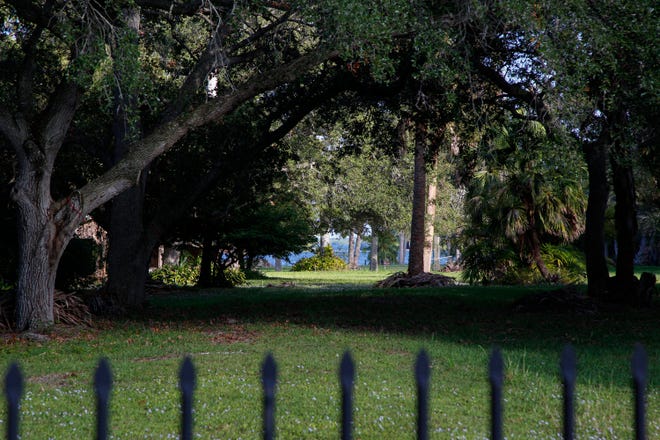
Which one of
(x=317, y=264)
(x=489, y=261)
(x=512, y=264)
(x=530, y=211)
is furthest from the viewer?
(x=317, y=264)

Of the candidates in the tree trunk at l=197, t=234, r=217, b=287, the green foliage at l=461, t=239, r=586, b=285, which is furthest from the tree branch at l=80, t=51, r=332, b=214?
the green foliage at l=461, t=239, r=586, b=285

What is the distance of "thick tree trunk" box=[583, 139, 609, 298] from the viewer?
1556cm

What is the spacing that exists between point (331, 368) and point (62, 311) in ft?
20.2

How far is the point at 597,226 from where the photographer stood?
15.8m

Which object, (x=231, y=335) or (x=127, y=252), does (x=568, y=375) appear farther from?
(x=127, y=252)

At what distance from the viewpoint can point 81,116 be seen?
16578 millimetres

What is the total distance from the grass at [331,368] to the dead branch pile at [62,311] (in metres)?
0.50

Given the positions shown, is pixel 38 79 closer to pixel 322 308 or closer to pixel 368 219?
pixel 322 308

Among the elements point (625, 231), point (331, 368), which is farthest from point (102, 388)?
point (625, 231)

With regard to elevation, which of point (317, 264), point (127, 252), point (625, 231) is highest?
point (625, 231)

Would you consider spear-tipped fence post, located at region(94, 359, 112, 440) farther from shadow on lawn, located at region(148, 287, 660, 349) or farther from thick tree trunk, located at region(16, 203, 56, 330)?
thick tree trunk, located at region(16, 203, 56, 330)

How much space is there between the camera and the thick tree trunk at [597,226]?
15562 millimetres

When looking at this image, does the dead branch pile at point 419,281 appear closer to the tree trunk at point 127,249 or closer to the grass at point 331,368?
the grass at point 331,368

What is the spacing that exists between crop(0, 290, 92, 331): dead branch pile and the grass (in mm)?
497
